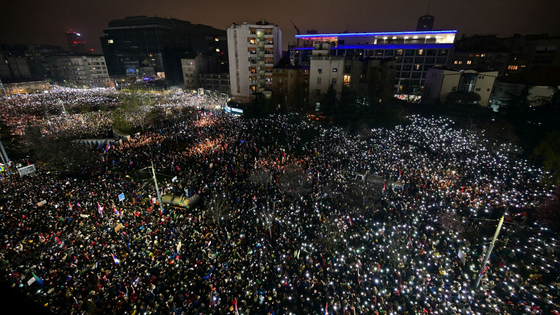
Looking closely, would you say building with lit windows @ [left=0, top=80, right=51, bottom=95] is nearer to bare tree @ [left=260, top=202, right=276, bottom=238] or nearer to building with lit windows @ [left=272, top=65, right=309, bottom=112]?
building with lit windows @ [left=272, top=65, right=309, bottom=112]

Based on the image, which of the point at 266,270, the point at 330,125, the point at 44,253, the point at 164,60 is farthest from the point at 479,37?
the point at 164,60

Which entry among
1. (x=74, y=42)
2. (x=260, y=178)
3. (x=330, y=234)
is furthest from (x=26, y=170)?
(x=74, y=42)

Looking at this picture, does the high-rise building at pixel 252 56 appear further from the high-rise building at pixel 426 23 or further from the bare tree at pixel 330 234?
the high-rise building at pixel 426 23

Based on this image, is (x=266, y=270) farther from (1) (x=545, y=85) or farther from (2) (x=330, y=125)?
(1) (x=545, y=85)

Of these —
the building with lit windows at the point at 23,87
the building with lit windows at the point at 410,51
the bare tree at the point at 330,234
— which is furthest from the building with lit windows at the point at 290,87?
the building with lit windows at the point at 23,87

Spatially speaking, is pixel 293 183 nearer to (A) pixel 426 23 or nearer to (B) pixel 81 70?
(B) pixel 81 70

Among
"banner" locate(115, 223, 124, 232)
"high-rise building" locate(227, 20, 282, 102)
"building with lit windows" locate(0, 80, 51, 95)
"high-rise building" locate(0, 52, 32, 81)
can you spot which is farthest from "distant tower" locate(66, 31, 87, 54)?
"banner" locate(115, 223, 124, 232)

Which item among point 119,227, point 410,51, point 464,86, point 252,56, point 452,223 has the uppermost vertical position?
point 410,51

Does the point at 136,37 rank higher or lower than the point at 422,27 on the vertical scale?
lower
